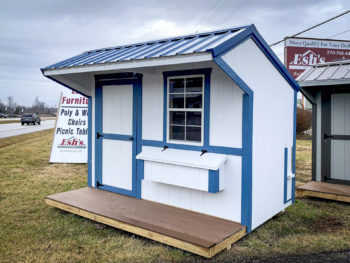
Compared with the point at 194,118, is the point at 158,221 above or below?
below

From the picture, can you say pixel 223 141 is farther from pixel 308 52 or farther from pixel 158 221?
pixel 308 52

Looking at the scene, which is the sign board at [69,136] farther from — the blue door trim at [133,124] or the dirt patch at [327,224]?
the dirt patch at [327,224]

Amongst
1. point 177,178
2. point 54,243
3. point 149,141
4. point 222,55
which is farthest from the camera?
point 149,141

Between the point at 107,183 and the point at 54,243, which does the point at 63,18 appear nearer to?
the point at 107,183

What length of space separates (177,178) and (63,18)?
9865 millimetres

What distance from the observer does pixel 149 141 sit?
5.28 metres

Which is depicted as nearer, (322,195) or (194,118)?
(194,118)

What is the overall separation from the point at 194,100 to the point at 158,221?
5.61ft

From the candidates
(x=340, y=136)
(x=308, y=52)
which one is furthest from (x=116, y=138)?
(x=308, y=52)

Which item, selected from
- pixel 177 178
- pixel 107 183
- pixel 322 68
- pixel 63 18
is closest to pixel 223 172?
pixel 177 178

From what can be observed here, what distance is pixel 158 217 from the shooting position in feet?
15.0

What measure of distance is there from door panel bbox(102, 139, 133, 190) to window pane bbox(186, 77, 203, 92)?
146 cm

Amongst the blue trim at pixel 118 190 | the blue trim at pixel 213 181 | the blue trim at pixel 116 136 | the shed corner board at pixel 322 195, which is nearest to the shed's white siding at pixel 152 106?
the blue trim at pixel 116 136

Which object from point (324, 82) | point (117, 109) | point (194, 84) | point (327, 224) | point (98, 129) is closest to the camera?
point (194, 84)
